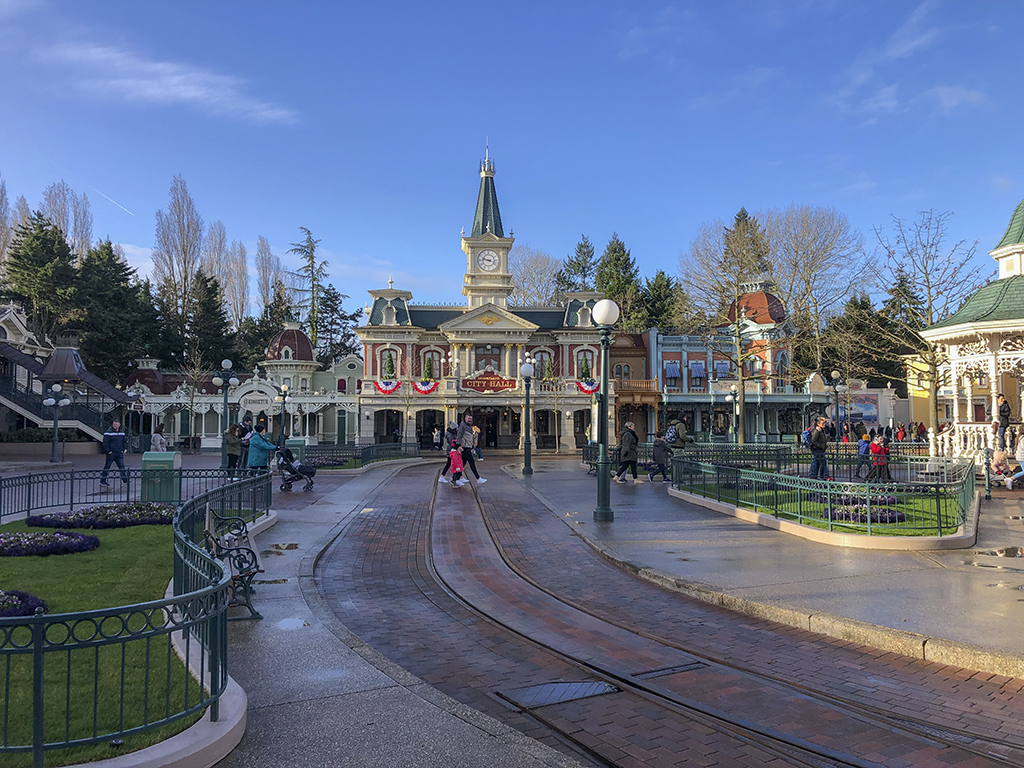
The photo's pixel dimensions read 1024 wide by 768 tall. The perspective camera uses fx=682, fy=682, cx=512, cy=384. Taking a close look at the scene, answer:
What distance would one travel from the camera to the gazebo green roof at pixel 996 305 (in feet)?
60.8

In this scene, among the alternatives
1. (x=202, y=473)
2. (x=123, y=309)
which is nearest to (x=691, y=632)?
(x=202, y=473)

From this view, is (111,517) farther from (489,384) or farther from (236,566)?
(489,384)

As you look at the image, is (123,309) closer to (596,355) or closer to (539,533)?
(596,355)

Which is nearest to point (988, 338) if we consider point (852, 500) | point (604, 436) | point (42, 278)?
point (852, 500)

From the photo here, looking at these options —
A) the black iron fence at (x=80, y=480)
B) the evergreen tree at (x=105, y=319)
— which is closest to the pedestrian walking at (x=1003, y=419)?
→ the black iron fence at (x=80, y=480)

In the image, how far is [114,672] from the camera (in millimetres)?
5031

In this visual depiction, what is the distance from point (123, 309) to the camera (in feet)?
173

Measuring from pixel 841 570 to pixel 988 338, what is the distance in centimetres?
1437

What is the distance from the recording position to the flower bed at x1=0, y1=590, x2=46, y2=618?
5758 millimetres

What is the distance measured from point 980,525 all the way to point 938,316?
21.4 metres

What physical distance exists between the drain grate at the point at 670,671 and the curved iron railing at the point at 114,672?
10.3ft

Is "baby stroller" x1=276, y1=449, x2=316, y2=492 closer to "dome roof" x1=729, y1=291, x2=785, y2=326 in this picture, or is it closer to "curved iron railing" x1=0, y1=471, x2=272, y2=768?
"curved iron railing" x1=0, y1=471, x2=272, y2=768

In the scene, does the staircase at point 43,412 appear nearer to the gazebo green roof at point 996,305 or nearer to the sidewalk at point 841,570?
the sidewalk at point 841,570

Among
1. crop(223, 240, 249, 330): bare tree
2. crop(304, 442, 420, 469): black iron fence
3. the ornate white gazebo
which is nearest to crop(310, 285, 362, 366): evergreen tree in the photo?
crop(223, 240, 249, 330): bare tree
